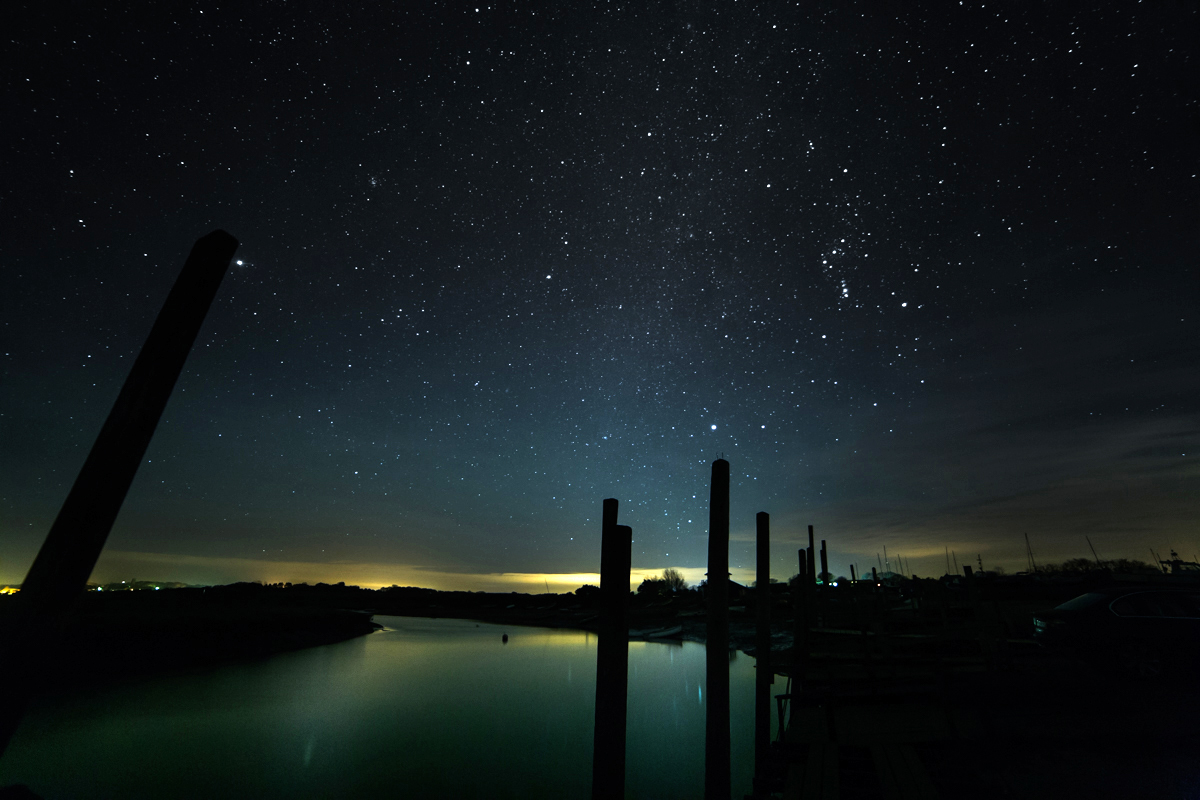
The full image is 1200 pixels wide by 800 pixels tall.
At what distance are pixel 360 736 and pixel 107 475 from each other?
25.4 metres

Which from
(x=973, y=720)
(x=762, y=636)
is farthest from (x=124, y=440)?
(x=762, y=636)

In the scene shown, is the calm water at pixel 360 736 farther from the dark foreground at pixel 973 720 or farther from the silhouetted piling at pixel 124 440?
the silhouetted piling at pixel 124 440

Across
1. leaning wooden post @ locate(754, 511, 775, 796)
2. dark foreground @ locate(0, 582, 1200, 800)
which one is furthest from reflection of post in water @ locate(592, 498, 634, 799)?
leaning wooden post @ locate(754, 511, 775, 796)

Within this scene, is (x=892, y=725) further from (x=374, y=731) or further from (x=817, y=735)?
(x=374, y=731)

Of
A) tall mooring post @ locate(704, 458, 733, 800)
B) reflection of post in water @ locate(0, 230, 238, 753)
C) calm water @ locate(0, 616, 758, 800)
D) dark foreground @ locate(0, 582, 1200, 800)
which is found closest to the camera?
reflection of post in water @ locate(0, 230, 238, 753)

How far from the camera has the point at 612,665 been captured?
6.91 metres

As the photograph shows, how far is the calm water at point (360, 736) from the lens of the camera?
54.7ft

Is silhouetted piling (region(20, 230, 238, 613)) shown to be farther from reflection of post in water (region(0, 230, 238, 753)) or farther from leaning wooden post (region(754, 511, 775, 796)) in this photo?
leaning wooden post (region(754, 511, 775, 796))

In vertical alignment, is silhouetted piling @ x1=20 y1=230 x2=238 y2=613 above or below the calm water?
above

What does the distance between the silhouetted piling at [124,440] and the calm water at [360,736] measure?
49.4 feet

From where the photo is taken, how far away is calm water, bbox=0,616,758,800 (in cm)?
1667

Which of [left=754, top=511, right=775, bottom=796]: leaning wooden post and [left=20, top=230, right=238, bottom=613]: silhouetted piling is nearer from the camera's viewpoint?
[left=20, top=230, right=238, bottom=613]: silhouetted piling

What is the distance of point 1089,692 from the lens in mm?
9727

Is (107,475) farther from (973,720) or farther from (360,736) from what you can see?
(360,736)
